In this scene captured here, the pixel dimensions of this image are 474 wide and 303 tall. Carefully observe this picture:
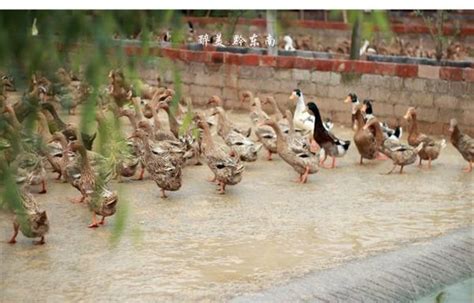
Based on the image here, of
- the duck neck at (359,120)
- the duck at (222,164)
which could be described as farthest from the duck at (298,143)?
the duck neck at (359,120)

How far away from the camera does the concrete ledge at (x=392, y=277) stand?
238 inches

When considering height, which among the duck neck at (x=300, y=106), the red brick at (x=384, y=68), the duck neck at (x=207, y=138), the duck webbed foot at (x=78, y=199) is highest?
the red brick at (x=384, y=68)

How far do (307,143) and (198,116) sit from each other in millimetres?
1007

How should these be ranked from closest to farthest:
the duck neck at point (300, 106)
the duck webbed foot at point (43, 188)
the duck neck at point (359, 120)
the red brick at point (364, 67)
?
the duck webbed foot at point (43, 188), the duck neck at point (359, 120), the duck neck at point (300, 106), the red brick at point (364, 67)

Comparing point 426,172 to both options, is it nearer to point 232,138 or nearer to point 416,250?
point 232,138

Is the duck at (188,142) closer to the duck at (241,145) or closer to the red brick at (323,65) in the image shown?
the duck at (241,145)

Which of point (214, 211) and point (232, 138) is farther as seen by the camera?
point (232, 138)

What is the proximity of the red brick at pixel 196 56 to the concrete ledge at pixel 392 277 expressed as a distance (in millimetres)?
7057

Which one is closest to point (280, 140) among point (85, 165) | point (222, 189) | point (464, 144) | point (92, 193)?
point (222, 189)

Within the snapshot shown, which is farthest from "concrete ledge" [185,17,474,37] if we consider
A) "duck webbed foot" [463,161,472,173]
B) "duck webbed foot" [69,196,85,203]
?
"duck webbed foot" [69,196,85,203]

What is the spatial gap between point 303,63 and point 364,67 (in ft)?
2.86

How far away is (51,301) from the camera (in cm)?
606

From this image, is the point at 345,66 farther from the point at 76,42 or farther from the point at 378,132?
the point at 76,42
